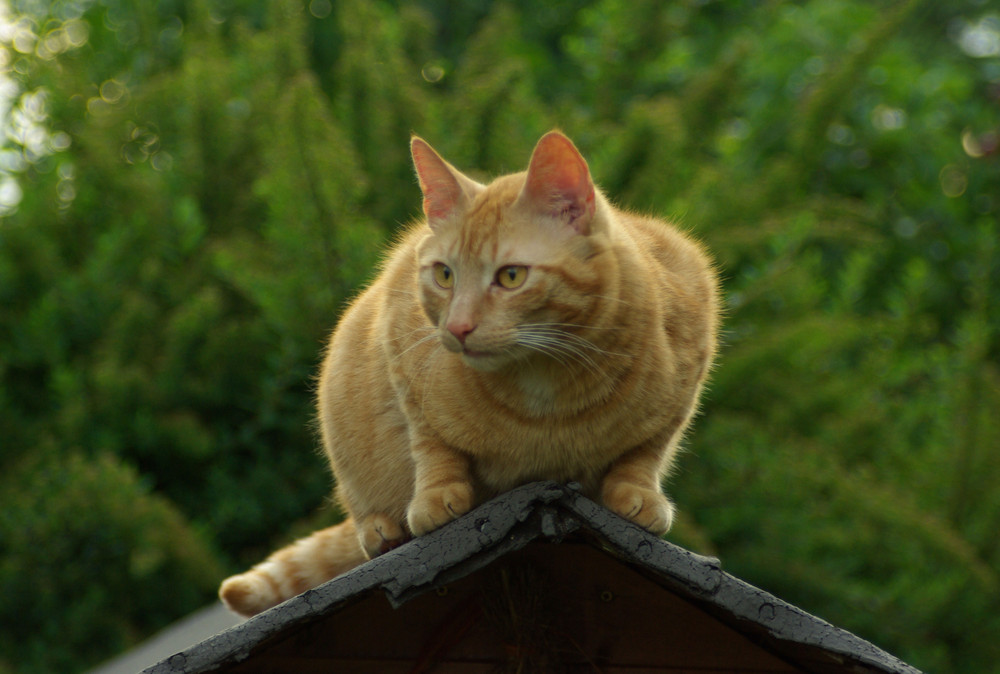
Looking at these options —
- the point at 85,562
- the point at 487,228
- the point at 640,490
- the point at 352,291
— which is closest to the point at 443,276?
the point at 487,228

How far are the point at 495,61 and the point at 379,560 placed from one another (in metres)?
4.82

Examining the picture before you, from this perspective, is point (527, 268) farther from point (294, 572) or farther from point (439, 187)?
point (294, 572)

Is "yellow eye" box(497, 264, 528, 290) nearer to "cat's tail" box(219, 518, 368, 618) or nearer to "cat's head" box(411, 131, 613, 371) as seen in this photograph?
"cat's head" box(411, 131, 613, 371)

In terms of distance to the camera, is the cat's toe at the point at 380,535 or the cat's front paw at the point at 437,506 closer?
the cat's front paw at the point at 437,506

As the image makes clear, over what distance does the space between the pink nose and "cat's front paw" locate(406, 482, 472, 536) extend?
290 millimetres

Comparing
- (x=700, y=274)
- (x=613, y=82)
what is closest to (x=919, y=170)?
(x=613, y=82)

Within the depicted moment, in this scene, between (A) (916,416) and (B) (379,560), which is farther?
(A) (916,416)

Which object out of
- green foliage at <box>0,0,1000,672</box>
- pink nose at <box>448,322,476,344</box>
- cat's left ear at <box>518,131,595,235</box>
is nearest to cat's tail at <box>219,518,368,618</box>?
pink nose at <box>448,322,476,344</box>

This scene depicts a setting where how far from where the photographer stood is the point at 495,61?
229 inches

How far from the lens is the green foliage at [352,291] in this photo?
4.43 metres

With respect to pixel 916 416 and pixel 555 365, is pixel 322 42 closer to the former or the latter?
→ pixel 916 416

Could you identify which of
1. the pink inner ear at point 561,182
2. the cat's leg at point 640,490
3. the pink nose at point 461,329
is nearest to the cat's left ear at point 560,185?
the pink inner ear at point 561,182

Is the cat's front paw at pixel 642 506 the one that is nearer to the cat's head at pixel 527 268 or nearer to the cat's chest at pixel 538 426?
the cat's chest at pixel 538 426

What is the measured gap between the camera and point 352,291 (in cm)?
464
